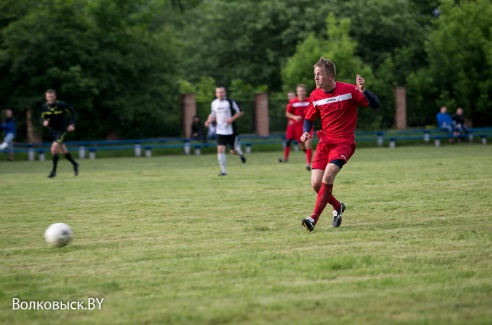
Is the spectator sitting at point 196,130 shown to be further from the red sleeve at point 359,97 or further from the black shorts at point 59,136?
the red sleeve at point 359,97

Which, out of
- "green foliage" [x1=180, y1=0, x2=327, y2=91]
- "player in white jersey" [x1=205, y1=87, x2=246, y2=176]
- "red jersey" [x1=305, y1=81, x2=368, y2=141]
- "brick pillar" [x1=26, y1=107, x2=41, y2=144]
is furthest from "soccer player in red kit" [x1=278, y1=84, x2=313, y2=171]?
"green foliage" [x1=180, y1=0, x2=327, y2=91]

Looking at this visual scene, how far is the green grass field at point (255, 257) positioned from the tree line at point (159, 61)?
23.0 metres

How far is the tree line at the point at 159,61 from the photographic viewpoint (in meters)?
37.7

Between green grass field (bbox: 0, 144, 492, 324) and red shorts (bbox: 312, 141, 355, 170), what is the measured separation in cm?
82

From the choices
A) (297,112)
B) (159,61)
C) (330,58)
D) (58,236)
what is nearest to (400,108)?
(330,58)

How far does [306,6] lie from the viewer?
55.7m

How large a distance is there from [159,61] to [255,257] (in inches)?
1333

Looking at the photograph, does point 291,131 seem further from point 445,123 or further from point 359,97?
point 445,123

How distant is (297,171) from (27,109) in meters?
19.9

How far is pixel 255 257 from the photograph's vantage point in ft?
27.1

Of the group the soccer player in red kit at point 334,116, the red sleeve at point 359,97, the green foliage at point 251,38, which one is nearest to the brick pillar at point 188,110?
the green foliage at point 251,38

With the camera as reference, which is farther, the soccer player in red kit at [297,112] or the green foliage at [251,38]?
the green foliage at [251,38]

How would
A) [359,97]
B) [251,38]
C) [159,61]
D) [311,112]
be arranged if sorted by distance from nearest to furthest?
[359,97] → [311,112] → [159,61] → [251,38]

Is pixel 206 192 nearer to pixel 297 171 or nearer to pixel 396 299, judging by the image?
pixel 297 171
